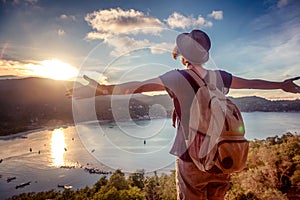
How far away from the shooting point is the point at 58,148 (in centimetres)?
3741

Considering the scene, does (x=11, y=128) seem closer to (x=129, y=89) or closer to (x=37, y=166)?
(x=37, y=166)

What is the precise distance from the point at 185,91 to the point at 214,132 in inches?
6.3

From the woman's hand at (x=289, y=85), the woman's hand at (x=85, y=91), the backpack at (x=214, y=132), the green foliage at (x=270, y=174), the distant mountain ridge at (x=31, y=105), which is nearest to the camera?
the backpack at (x=214, y=132)

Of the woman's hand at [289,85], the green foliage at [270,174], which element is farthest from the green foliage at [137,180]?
the woman's hand at [289,85]

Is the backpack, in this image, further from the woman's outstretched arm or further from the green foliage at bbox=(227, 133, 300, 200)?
the green foliage at bbox=(227, 133, 300, 200)

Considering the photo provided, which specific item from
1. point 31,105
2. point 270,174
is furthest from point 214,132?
point 31,105

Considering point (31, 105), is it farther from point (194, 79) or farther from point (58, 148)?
point (194, 79)

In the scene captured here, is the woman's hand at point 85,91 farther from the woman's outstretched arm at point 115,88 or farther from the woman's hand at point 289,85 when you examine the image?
the woman's hand at point 289,85

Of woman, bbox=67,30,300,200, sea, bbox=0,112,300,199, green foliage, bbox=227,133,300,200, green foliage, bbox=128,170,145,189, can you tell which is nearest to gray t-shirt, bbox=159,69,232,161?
woman, bbox=67,30,300,200

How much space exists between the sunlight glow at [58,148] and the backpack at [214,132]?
32.6 meters

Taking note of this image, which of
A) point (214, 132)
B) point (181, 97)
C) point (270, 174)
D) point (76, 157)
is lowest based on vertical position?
point (76, 157)

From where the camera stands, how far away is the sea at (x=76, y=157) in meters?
22.9

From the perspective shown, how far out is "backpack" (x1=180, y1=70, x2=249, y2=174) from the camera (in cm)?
76

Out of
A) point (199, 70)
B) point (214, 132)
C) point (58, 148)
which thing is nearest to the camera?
point (214, 132)
